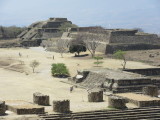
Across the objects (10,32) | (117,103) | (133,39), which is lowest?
(117,103)

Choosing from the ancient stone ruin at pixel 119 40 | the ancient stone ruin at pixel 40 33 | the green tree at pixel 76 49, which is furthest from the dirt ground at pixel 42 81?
the ancient stone ruin at pixel 40 33

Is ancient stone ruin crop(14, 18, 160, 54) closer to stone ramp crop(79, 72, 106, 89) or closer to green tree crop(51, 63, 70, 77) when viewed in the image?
green tree crop(51, 63, 70, 77)

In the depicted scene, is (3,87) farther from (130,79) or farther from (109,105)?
(109,105)

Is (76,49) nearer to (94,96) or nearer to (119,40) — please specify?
(119,40)

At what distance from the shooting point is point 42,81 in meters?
45.8

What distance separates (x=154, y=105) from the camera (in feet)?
81.4

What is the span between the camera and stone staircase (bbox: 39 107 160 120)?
2206cm

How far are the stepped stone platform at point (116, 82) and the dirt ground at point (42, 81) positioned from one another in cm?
149

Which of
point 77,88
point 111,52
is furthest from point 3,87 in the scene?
point 111,52

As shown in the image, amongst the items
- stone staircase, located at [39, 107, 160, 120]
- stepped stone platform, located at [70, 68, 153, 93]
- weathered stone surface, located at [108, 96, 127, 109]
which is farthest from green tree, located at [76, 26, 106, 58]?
stone staircase, located at [39, 107, 160, 120]

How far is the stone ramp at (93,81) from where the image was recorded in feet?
129

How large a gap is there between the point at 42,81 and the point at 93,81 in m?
6.83

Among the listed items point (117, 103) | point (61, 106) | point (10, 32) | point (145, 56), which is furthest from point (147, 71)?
point (10, 32)

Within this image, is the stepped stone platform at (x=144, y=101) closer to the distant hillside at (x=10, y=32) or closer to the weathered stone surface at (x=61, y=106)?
the weathered stone surface at (x=61, y=106)
